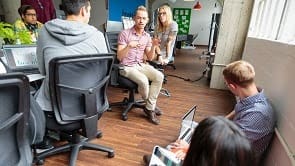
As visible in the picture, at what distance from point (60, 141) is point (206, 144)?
1.79 m

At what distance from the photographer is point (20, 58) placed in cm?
172

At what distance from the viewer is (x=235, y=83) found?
1.43 metres

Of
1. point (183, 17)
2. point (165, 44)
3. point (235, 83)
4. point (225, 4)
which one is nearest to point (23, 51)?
point (235, 83)

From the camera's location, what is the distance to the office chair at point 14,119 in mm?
885

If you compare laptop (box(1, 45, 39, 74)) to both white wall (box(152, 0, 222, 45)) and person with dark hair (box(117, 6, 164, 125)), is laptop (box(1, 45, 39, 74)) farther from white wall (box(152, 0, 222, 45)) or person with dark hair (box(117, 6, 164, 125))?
white wall (box(152, 0, 222, 45))

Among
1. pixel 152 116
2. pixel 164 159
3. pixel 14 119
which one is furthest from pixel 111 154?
pixel 14 119

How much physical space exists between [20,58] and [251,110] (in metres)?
1.68

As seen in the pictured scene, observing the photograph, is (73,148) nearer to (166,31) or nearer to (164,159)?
(164,159)

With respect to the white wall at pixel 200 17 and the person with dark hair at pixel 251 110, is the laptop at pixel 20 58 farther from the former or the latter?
the white wall at pixel 200 17

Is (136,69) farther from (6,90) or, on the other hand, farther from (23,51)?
(6,90)

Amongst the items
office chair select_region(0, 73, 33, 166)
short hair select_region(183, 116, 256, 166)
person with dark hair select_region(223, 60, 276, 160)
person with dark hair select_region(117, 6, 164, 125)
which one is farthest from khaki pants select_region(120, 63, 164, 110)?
short hair select_region(183, 116, 256, 166)

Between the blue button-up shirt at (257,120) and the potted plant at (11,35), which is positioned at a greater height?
the potted plant at (11,35)

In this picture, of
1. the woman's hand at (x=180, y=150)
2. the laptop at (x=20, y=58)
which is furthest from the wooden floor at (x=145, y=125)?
the laptop at (x=20, y=58)

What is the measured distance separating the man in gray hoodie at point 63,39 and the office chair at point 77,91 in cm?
9
